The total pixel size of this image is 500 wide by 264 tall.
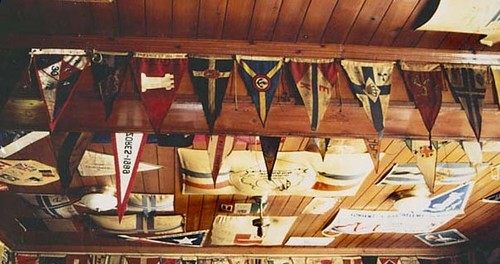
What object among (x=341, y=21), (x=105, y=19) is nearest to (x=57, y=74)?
(x=105, y=19)

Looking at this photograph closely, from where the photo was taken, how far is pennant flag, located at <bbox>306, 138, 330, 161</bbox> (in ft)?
9.59

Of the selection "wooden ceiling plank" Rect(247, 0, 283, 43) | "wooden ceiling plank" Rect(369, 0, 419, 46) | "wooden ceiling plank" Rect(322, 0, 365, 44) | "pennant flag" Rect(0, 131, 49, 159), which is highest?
"pennant flag" Rect(0, 131, 49, 159)

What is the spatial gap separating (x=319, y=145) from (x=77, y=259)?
309 cm

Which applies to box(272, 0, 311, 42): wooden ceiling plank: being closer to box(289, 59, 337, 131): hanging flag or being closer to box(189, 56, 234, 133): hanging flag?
box(289, 59, 337, 131): hanging flag

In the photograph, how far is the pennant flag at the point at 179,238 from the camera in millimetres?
4543

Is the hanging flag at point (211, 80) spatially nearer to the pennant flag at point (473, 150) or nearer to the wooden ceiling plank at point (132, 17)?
the wooden ceiling plank at point (132, 17)

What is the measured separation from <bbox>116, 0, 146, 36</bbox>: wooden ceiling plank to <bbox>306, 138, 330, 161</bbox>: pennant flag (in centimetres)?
121

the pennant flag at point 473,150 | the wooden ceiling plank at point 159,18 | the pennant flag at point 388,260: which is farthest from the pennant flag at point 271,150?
the pennant flag at point 388,260

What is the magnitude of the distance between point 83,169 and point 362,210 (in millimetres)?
2268

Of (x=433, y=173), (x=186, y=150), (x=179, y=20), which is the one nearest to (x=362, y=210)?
(x=433, y=173)

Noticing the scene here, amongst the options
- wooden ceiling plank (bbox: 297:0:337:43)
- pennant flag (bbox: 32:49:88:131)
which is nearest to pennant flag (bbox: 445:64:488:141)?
wooden ceiling plank (bbox: 297:0:337:43)

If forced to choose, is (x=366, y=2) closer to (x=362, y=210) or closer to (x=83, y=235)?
(x=362, y=210)

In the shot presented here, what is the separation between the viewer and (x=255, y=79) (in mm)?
2232

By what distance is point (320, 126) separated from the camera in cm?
229
